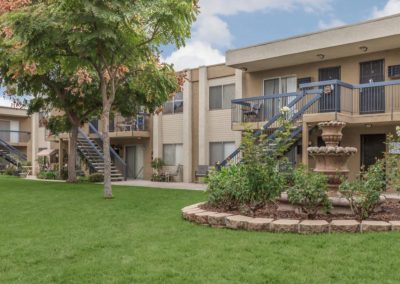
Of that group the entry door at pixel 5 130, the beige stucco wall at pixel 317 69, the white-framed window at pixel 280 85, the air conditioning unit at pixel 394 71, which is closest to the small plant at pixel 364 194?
the air conditioning unit at pixel 394 71

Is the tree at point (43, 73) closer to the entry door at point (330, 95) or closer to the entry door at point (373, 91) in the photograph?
the entry door at point (330, 95)

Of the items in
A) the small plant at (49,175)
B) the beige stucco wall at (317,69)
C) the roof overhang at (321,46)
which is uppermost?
the roof overhang at (321,46)

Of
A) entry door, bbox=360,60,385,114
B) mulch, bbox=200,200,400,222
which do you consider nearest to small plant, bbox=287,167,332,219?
mulch, bbox=200,200,400,222

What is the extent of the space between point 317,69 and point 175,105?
837 cm

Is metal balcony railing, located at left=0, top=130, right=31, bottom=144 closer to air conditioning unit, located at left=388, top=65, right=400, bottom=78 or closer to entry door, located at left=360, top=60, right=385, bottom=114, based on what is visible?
entry door, located at left=360, top=60, right=385, bottom=114

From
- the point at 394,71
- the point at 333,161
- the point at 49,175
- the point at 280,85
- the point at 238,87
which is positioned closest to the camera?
the point at 333,161

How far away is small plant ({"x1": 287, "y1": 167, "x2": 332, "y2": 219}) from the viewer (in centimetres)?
708

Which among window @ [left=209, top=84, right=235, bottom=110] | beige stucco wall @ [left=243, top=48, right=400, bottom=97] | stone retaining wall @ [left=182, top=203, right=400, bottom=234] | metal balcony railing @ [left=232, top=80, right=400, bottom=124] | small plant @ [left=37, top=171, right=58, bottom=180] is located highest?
beige stucco wall @ [left=243, top=48, right=400, bottom=97]

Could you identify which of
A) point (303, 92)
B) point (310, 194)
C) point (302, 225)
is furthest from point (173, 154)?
point (302, 225)

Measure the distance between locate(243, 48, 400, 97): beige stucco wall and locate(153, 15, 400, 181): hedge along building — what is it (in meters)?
0.04

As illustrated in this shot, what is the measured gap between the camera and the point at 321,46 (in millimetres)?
16047

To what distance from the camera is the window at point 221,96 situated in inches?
821

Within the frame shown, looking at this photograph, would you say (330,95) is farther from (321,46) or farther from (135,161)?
→ (135,161)

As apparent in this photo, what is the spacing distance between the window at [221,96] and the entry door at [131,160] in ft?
21.7
